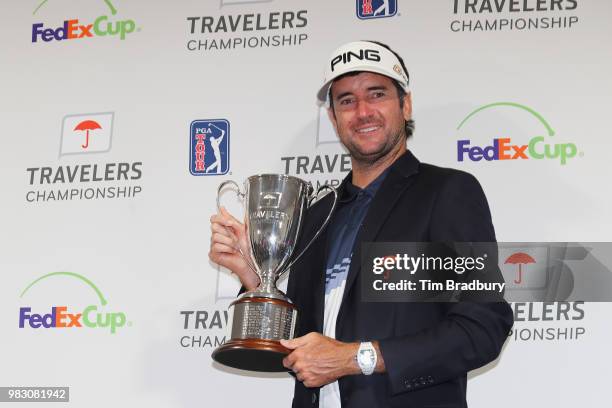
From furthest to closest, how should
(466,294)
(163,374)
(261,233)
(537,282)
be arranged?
(163,374) → (537,282) → (261,233) → (466,294)

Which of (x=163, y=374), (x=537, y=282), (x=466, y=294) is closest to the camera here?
(x=466, y=294)

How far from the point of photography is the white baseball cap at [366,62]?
2.32 m

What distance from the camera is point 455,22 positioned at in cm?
302

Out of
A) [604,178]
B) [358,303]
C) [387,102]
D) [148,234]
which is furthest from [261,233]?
[604,178]

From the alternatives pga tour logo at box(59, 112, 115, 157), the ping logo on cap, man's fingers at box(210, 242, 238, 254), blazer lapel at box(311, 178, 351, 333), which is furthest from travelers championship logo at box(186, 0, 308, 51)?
man's fingers at box(210, 242, 238, 254)

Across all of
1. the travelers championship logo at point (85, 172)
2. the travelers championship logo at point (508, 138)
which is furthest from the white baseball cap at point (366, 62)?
the travelers championship logo at point (85, 172)

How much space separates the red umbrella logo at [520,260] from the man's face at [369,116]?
0.63 m

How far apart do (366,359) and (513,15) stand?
5.01 ft

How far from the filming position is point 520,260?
2766mm

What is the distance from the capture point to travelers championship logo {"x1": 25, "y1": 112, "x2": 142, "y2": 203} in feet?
10.4

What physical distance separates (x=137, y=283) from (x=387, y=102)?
3.98ft

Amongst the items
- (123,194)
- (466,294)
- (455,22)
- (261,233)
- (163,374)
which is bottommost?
(163,374)

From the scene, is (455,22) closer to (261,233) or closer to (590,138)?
(590,138)

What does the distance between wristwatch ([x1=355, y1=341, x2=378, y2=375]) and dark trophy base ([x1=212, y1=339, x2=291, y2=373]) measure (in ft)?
0.57
